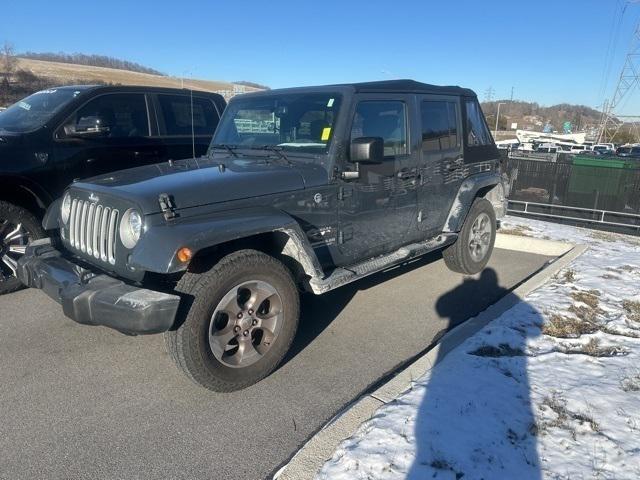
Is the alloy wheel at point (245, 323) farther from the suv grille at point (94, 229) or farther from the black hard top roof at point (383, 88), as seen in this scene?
the black hard top roof at point (383, 88)

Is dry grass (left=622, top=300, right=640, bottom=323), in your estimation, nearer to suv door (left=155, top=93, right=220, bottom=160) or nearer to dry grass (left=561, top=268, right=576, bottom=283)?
dry grass (left=561, top=268, right=576, bottom=283)

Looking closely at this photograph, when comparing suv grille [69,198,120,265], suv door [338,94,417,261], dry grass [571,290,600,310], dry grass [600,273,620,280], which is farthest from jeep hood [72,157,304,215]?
dry grass [600,273,620,280]

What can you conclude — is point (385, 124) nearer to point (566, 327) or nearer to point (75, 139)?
point (566, 327)

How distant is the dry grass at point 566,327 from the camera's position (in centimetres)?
389

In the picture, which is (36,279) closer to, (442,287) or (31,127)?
(31,127)

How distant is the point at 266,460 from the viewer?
2.57 m

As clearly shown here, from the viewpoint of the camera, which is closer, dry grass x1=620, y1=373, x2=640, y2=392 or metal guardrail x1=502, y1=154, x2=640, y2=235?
dry grass x1=620, y1=373, x2=640, y2=392

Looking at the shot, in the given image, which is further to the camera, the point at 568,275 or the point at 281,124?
the point at 568,275

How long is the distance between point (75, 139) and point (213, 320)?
3.31m

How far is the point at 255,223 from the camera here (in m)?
3.11

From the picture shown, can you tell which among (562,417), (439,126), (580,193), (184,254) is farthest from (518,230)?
(184,254)

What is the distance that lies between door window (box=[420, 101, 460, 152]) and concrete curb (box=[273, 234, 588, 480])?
1671 mm

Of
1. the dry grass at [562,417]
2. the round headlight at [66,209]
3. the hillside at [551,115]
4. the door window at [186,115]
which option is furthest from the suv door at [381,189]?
the hillside at [551,115]

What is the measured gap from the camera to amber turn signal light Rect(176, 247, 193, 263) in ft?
8.99
